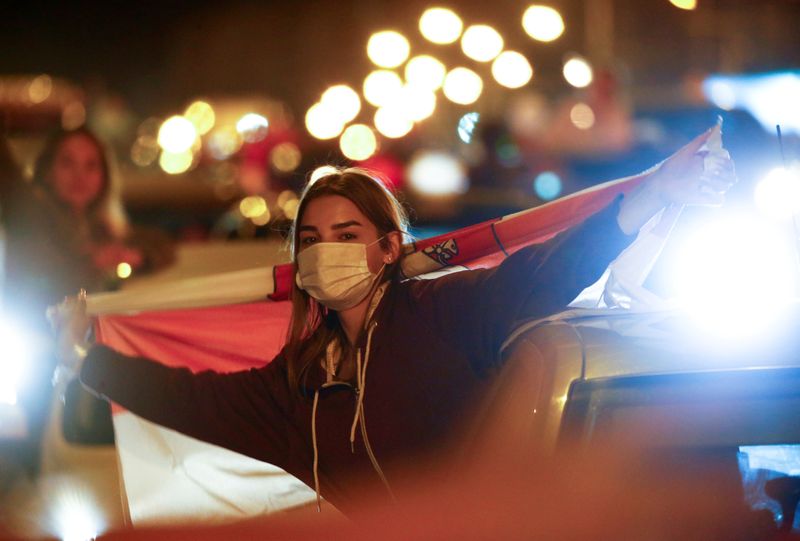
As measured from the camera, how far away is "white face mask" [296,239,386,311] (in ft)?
11.9

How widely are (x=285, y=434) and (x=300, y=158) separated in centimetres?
1849

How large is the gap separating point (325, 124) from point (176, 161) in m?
5.59

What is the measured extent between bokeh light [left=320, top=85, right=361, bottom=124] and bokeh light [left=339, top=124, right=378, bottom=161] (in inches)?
10.9

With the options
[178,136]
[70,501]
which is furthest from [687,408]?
[178,136]

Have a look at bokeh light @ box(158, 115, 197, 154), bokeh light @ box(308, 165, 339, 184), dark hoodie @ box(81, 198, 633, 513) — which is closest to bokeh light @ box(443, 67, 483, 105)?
bokeh light @ box(158, 115, 197, 154)

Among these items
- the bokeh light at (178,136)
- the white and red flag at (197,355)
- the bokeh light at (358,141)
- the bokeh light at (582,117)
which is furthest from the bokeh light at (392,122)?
the white and red flag at (197,355)

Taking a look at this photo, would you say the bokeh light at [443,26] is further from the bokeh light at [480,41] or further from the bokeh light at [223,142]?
the bokeh light at [223,142]

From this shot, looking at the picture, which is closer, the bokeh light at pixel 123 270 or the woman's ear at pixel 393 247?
the woman's ear at pixel 393 247

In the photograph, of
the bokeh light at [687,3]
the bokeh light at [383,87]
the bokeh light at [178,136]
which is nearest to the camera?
the bokeh light at [687,3]

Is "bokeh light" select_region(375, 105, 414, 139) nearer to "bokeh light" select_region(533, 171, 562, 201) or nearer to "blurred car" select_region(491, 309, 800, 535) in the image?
"bokeh light" select_region(533, 171, 562, 201)

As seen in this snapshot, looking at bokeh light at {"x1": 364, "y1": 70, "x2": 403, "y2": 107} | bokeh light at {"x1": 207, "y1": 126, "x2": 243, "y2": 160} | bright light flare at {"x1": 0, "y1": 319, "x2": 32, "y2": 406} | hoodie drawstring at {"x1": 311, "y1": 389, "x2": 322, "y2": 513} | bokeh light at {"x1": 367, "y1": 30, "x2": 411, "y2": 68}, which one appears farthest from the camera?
bokeh light at {"x1": 207, "y1": 126, "x2": 243, "y2": 160}

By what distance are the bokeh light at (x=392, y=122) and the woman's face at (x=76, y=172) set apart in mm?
17318

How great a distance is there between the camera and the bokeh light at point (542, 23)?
1928 cm

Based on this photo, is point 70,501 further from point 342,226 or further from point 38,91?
point 38,91
